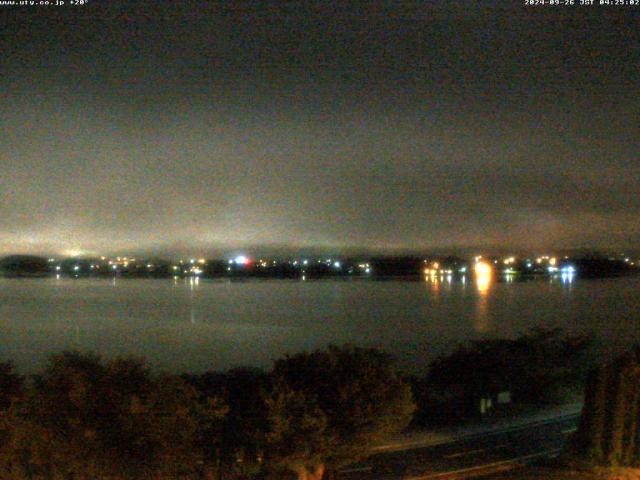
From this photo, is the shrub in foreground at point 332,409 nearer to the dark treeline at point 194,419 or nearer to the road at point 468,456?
the dark treeline at point 194,419

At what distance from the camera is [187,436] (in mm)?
10102

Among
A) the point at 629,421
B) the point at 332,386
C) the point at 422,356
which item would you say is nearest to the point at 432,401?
the point at 629,421

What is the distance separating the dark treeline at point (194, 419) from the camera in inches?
392

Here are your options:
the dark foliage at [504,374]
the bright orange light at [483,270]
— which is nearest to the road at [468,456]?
the dark foliage at [504,374]

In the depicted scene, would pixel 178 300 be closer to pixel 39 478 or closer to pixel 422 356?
pixel 422 356

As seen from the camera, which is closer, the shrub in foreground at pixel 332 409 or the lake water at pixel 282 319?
the shrub in foreground at pixel 332 409

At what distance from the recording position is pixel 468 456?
613 inches

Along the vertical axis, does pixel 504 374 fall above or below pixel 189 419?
below

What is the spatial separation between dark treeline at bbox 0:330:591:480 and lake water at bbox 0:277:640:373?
69.6 feet

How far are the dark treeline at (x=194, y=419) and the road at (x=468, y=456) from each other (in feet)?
4.70

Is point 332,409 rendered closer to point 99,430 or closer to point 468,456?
point 99,430

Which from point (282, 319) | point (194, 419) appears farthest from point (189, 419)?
point (282, 319)

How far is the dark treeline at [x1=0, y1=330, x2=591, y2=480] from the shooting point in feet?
32.6

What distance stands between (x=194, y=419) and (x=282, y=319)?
59305 mm
